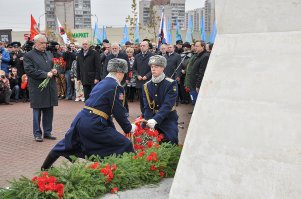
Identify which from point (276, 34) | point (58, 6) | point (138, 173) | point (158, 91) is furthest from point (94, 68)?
point (58, 6)

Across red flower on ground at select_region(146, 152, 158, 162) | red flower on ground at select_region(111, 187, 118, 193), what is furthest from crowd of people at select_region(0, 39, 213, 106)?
red flower on ground at select_region(111, 187, 118, 193)

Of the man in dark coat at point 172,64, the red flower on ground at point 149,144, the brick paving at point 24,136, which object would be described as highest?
the man in dark coat at point 172,64

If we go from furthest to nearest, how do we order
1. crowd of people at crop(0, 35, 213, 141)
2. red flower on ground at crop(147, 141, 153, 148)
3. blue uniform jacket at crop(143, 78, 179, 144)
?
crowd of people at crop(0, 35, 213, 141), blue uniform jacket at crop(143, 78, 179, 144), red flower on ground at crop(147, 141, 153, 148)

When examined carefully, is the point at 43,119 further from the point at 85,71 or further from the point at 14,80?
the point at 14,80

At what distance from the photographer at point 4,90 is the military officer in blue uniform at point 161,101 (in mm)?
9954

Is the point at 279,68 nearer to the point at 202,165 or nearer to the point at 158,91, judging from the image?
the point at 202,165

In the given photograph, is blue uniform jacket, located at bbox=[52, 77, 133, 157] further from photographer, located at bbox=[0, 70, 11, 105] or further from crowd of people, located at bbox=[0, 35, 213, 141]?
photographer, located at bbox=[0, 70, 11, 105]

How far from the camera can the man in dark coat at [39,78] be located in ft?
27.2

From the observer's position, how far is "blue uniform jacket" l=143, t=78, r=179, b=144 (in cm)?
589

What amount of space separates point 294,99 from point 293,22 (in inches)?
23.9

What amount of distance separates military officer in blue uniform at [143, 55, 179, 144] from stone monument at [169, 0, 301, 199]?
97.2 inches

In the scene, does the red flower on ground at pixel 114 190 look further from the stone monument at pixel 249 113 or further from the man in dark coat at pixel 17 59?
the man in dark coat at pixel 17 59

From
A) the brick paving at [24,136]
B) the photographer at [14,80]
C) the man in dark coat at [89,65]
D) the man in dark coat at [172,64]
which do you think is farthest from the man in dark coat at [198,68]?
the photographer at [14,80]

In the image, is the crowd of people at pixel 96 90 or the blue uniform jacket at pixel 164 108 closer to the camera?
the crowd of people at pixel 96 90
